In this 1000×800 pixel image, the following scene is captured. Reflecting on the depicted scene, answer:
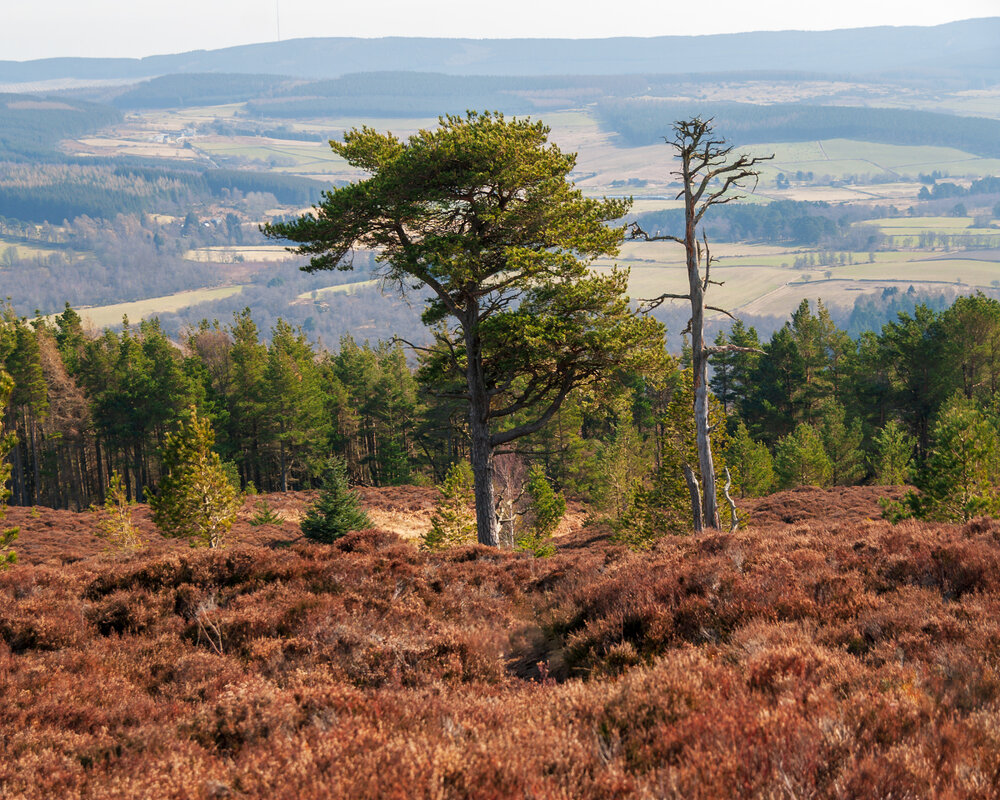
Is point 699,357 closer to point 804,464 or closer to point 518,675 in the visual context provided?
point 518,675

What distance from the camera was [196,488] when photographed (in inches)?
736

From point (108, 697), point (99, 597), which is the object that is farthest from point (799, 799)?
point (99, 597)

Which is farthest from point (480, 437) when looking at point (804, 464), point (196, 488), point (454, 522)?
point (804, 464)

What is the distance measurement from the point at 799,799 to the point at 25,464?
63.3 metres

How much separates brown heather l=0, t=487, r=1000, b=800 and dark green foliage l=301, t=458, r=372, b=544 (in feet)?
40.3

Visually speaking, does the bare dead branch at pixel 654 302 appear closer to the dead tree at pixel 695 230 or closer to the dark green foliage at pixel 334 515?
the dead tree at pixel 695 230

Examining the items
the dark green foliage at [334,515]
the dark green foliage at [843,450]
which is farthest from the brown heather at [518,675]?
the dark green foliage at [843,450]

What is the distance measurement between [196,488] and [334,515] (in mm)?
5383

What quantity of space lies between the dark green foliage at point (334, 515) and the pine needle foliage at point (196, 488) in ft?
12.5

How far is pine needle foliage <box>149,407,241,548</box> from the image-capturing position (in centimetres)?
1877

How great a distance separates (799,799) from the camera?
144 inches

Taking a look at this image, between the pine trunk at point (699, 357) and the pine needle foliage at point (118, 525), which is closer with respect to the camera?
the pine trunk at point (699, 357)

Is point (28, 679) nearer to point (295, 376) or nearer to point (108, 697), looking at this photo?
point (108, 697)

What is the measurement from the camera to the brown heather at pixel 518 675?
4082mm
